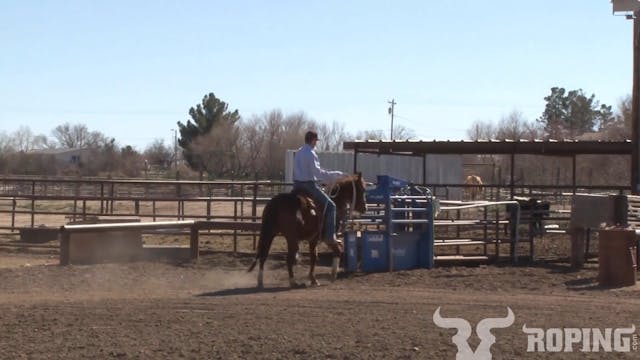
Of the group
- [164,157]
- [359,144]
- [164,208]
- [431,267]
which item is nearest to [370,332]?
[431,267]

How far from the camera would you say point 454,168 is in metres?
44.8

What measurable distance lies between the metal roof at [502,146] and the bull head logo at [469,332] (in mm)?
6920

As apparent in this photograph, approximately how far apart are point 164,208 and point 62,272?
2193cm

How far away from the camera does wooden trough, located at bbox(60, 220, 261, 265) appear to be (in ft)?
44.5

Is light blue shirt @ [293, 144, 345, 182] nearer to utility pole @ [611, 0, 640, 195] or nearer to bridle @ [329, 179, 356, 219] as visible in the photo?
bridle @ [329, 179, 356, 219]

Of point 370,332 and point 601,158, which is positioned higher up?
point 601,158

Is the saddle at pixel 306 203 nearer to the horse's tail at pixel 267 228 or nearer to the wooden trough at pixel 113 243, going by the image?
the horse's tail at pixel 267 228

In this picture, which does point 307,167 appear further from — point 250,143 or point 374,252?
point 250,143

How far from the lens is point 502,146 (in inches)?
624

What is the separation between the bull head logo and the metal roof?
22.7ft

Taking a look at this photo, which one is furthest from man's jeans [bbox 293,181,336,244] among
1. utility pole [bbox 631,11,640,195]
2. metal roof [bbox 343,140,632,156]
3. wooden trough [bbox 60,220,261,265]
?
utility pole [bbox 631,11,640,195]

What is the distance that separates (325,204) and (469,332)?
14.4ft

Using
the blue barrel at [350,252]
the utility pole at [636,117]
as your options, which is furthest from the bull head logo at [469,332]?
the utility pole at [636,117]

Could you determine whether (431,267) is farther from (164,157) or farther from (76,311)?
(164,157)
